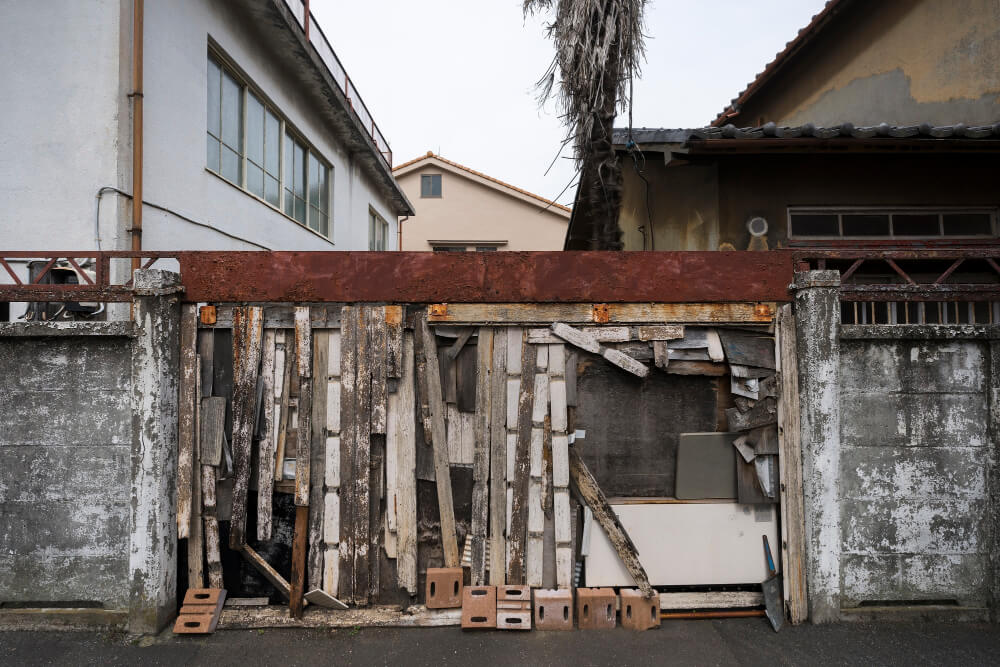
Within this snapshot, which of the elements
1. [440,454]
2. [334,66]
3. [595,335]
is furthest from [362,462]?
[334,66]

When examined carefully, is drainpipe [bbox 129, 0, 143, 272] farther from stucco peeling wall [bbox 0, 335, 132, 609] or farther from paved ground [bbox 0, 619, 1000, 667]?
paved ground [bbox 0, 619, 1000, 667]

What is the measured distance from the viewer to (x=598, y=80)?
550 cm

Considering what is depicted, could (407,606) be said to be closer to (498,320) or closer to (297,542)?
(297,542)

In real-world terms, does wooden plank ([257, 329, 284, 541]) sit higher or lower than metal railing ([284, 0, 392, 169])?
lower

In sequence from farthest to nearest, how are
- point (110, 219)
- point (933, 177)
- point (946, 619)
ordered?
point (933, 177) → point (110, 219) → point (946, 619)

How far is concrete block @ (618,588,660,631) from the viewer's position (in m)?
3.35

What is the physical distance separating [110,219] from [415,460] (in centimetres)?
380

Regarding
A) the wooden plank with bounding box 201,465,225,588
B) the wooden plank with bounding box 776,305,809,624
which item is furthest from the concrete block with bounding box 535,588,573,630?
the wooden plank with bounding box 201,465,225,588

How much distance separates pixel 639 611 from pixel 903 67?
29.8ft

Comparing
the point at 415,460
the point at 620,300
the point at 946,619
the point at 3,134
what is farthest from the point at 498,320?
the point at 3,134

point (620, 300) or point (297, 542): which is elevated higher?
point (620, 300)

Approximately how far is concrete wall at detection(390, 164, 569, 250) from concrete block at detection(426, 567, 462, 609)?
61.2ft

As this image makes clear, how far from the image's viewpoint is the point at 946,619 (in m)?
3.38

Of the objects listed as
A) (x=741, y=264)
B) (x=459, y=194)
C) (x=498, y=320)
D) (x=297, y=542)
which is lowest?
(x=297, y=542)
